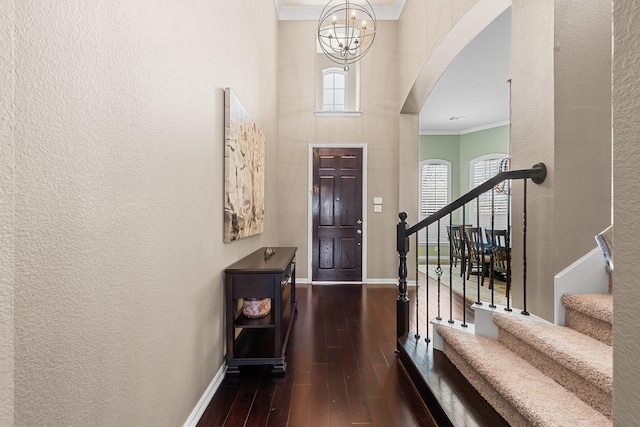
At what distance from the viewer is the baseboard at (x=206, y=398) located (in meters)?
1.71

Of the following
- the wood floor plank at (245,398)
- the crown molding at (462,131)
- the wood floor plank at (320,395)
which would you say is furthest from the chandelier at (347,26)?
the crown molding at (462,131)

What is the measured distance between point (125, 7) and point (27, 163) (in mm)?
733

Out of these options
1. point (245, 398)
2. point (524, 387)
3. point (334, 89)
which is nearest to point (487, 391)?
point (524, 387)

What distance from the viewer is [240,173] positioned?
259cm

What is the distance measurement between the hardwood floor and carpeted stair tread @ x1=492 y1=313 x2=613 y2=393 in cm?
73

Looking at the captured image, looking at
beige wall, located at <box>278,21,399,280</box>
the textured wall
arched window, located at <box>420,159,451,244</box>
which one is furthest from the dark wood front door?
the textured wall

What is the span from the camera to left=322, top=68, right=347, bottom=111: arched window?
228 inches

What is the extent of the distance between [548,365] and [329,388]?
130 cm

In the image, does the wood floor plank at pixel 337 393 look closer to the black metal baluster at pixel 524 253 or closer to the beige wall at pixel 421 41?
the black metal baluster at pixel 524 253

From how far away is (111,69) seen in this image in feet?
3.41

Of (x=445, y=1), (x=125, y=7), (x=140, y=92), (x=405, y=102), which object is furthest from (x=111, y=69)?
(x=405, y=102)

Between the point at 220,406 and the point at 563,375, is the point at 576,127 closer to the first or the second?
the point at 563,375

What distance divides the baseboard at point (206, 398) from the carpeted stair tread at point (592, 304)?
2.21 meters

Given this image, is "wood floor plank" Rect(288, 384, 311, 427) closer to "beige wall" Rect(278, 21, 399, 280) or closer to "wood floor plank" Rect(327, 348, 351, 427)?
"wood floor plank" Rect(327, 348, 351, 427)
